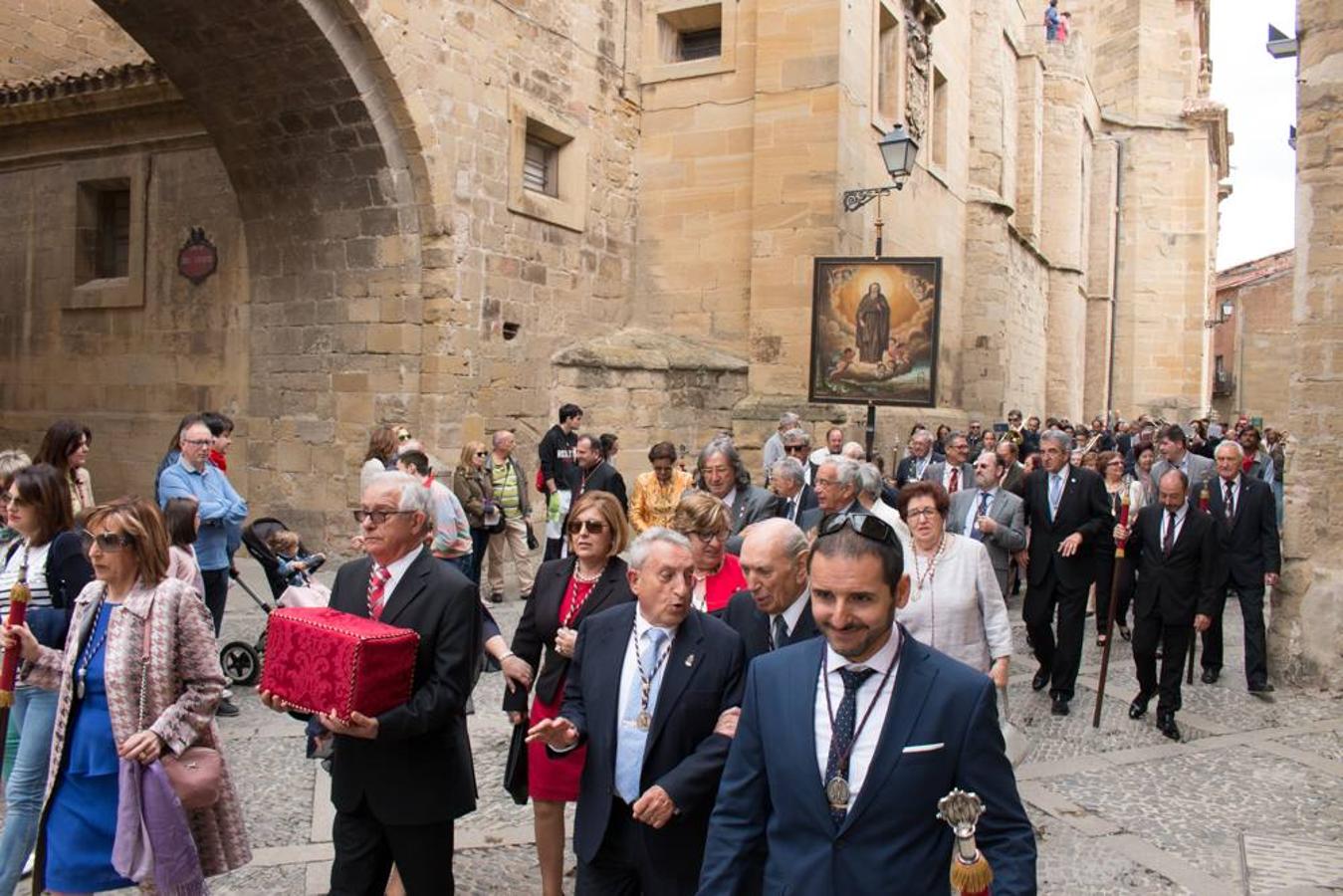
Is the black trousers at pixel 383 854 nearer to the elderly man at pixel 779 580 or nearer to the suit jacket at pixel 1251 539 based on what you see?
the elderly man at pixel 779 580

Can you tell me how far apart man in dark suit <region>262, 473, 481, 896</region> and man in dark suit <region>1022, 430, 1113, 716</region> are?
5.09 meters

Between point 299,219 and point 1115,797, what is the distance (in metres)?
10.7

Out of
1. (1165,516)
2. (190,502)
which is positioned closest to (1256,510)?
(1165,516)

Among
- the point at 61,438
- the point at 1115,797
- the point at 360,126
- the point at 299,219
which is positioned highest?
the point at 360,126

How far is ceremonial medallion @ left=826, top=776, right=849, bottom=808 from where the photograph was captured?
2.28 metres

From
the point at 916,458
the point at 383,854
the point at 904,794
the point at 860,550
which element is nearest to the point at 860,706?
the point at 904,794

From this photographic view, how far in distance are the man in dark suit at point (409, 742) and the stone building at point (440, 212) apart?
8.89 metres

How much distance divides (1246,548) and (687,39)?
11702mm

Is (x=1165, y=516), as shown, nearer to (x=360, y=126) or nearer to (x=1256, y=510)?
(x=1256, y=510)

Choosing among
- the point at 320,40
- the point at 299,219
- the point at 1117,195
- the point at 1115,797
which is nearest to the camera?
the point at 1115,797

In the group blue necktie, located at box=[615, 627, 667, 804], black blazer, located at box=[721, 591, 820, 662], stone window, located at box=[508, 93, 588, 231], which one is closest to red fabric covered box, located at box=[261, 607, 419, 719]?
blue necktie, located at box=[615, 627, 667, 804]

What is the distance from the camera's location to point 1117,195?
1384 inches

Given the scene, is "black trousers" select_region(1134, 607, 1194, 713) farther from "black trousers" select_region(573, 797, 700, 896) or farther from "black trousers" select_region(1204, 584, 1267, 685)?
"black trousers" select_region(573, 797, 700, 896)

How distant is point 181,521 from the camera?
5559mm
